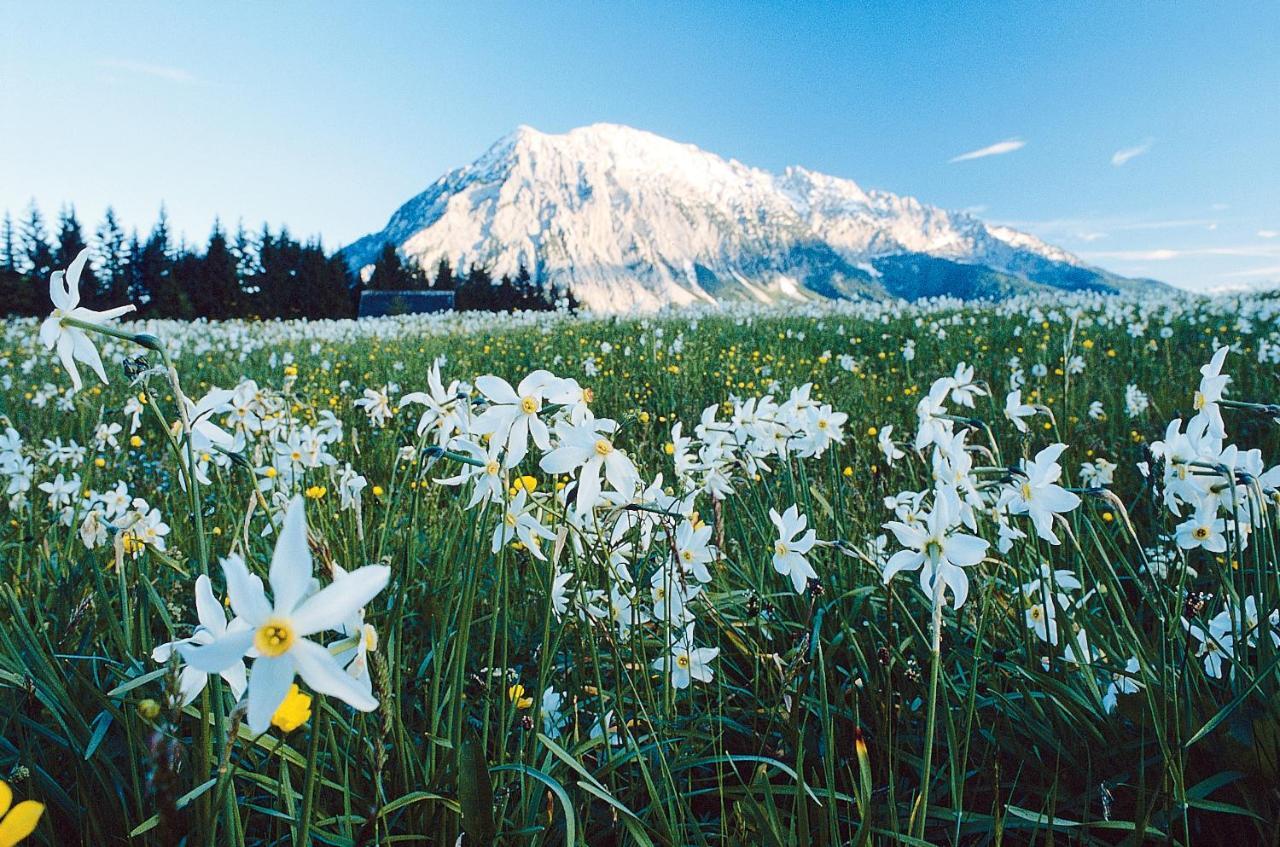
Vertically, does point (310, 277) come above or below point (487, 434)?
above

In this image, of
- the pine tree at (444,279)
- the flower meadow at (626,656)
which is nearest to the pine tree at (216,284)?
the pine tree at (444,279)

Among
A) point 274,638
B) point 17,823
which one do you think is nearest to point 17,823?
point 17,823

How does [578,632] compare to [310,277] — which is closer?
[578,632]

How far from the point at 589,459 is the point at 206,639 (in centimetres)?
79

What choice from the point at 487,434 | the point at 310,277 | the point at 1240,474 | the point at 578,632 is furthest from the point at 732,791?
the point at 310,277

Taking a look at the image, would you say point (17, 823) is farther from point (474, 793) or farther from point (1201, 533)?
point (1201, 533)

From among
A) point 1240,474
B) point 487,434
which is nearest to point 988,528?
point 1240,474

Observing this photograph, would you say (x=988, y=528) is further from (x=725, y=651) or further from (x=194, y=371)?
(x=194, y=371)

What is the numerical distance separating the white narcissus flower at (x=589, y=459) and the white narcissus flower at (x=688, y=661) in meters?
0.58

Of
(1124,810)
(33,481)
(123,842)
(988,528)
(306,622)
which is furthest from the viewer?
(33,481)

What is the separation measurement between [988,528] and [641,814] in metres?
1.80

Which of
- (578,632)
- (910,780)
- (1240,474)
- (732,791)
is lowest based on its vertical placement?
(910,780)

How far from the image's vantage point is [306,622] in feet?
2.56

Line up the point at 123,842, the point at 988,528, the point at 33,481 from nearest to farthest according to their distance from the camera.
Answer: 1. the point at 123,842
2. the point at 988,528
3. the point at 33,481
